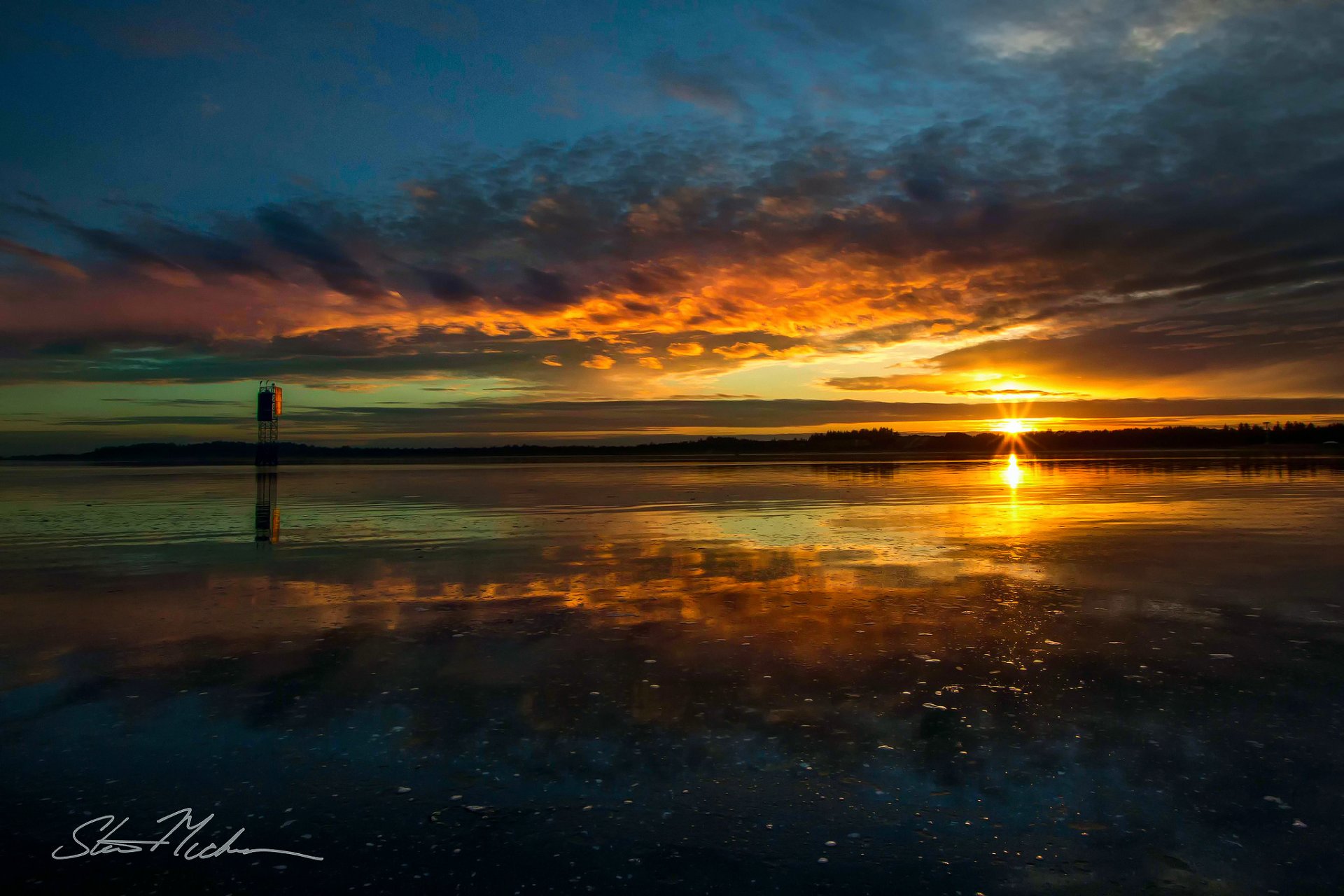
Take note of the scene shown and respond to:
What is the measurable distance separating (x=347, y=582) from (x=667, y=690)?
6.75 metres

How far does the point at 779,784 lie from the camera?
4.77m

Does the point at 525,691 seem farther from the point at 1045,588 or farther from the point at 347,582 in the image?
the point at 1045,588

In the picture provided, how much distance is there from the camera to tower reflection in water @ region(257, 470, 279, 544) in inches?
663

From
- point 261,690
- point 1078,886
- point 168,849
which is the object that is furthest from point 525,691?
point 1078,886
